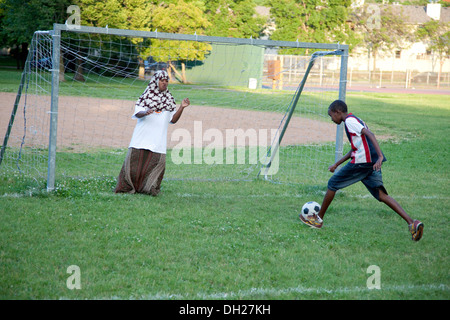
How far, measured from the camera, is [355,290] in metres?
4.08

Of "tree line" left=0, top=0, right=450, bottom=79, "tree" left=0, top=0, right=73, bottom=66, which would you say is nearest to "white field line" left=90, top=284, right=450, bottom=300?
"tree line" left=0, top=0, right=450, bottom=79

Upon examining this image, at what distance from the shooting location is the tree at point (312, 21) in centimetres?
4175

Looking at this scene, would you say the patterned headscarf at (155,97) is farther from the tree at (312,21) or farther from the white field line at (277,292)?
the tree at (312,21)

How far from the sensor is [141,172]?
699cm

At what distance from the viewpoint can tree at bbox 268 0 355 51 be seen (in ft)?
137

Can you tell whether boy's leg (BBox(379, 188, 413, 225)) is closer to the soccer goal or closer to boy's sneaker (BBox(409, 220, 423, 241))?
boy's sneaker (BBox(409, 220, 423, 241))

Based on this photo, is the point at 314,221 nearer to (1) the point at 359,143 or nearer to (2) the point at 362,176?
(2) the point at 362,176

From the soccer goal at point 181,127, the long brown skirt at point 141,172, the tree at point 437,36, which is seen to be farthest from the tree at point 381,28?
the long brown skirt at point 141,172

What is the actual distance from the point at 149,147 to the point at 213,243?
2.36 meters

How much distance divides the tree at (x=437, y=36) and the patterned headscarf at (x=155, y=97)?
147 ft

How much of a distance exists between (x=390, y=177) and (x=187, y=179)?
3.88 m
